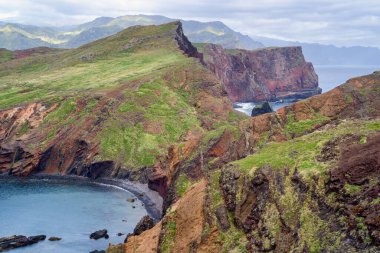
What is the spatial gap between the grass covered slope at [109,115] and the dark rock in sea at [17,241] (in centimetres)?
4576

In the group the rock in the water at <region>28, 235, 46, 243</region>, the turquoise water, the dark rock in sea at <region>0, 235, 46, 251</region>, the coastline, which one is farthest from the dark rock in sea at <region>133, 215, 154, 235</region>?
the dark rock in sea at <region>0, 235, 46, 251</region>

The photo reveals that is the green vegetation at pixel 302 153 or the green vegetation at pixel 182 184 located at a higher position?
the green vegetation at pixel 302 153

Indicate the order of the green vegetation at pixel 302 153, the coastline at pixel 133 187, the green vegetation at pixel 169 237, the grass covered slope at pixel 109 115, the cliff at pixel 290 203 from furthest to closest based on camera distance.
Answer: the grass covered slope at pixel 109 115 < the coastline at pixel 133 187 < the green vegetation at pixel 169 237 < the green vegetation at pixel 302 153 < the cliff at pixel 290 203

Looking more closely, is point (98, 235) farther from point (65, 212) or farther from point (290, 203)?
point (290, 203)

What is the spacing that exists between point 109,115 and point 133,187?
3519 centimetres

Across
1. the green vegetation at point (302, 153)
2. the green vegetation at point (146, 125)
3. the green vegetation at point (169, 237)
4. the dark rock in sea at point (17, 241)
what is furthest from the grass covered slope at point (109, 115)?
the green vegetation at point (302, 153)

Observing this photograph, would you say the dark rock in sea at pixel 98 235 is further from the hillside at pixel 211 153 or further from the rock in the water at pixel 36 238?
the hillside at pixel 211 153

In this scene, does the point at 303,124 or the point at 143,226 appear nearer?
the point at 303,124

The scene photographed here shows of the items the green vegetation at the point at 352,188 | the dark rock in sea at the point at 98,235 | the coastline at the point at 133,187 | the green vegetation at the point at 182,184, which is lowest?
the coastline at the point at 133,187

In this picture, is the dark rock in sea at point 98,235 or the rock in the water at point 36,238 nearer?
the rock in the water at point 36,238

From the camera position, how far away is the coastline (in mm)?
94431

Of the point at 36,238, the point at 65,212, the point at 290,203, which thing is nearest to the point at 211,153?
the point at 36,238

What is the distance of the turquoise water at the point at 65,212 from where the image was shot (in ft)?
256

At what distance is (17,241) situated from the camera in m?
76.1
